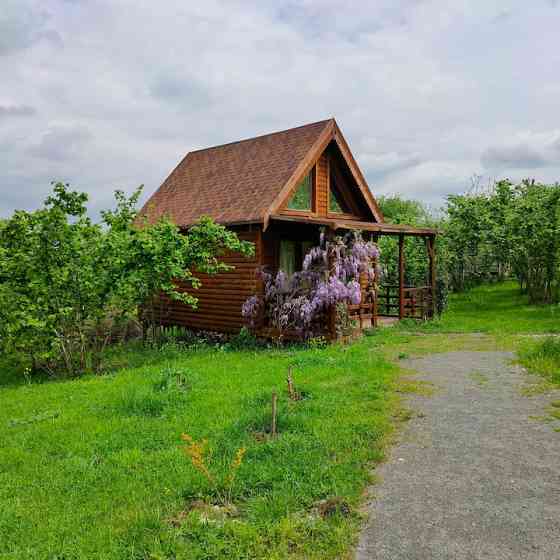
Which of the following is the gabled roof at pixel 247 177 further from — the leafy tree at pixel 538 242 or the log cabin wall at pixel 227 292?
the leafy tree at pixel 538 242

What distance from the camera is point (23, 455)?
18.2 ft

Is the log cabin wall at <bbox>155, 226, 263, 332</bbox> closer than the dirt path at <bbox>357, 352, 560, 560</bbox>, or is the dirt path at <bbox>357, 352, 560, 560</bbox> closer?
the dirt path at <bbox>357, 352, 560, 560</bbox>

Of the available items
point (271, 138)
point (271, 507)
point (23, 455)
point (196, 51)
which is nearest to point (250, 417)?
point (271, 507)

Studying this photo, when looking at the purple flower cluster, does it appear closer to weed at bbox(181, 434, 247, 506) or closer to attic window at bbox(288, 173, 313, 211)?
attic window at bbox(288, 173, 313, 211)

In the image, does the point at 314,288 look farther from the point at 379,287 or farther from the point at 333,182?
the point at 333,182

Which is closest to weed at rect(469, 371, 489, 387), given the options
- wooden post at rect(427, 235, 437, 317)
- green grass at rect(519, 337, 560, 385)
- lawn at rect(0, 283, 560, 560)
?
green grass at rect(519, 337, 560, 385)

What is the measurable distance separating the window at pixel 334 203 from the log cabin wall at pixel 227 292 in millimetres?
3155

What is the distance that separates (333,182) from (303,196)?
1742 millimetres

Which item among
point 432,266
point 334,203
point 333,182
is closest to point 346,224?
point 334,203

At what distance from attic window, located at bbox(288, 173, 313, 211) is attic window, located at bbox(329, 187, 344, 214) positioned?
1010mm

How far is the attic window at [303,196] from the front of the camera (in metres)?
13.8

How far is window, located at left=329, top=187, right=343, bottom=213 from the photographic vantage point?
15.2m

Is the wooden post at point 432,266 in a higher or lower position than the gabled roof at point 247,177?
lower

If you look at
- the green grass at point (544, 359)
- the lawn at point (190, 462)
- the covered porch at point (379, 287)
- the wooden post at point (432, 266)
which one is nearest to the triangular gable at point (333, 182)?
the covered porch at point (379, 287)
